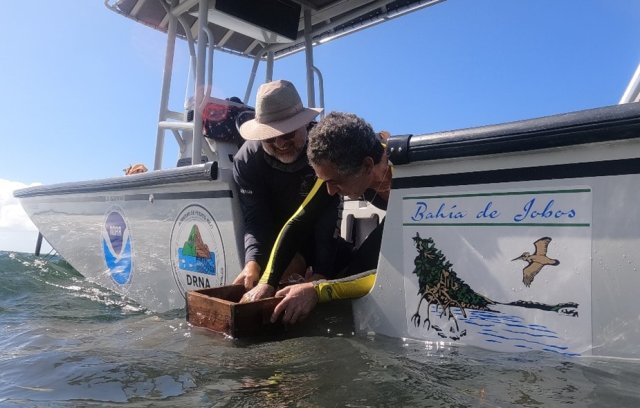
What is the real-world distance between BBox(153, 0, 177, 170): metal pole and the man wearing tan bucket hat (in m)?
2.35

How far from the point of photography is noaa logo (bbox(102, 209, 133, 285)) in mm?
4363

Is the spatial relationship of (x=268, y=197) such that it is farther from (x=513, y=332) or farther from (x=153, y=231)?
(x=513, y=332)

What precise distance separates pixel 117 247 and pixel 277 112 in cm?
240

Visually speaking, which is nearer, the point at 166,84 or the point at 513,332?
the point at 513,332

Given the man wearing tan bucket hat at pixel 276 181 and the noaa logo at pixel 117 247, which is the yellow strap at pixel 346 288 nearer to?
the man wearing tan bucket hat at pixel 276 181

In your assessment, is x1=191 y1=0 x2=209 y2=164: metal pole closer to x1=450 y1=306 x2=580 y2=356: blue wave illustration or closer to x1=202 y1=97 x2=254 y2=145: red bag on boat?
x1=202 y1=97 x2=254 y2=145: red bag on boat

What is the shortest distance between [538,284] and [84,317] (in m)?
3.11

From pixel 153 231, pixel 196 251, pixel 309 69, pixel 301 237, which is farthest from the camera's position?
pixel 309 69

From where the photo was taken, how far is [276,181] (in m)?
3.19

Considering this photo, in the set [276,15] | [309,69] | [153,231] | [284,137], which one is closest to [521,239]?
[284,137]

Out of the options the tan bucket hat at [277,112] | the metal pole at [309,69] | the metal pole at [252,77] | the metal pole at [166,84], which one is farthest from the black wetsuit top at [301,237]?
the metal pole at [252,77]

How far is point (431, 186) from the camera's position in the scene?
214cm

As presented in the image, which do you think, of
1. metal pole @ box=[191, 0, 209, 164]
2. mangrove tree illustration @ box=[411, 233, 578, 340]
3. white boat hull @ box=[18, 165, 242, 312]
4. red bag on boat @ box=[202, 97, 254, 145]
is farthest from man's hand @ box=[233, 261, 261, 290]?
red bag on boat @ box=[202, 97, 254, 145]

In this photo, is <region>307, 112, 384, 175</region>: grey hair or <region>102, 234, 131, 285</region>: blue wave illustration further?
<region>102, 234, 131, 285</region>: blue wave illustration
